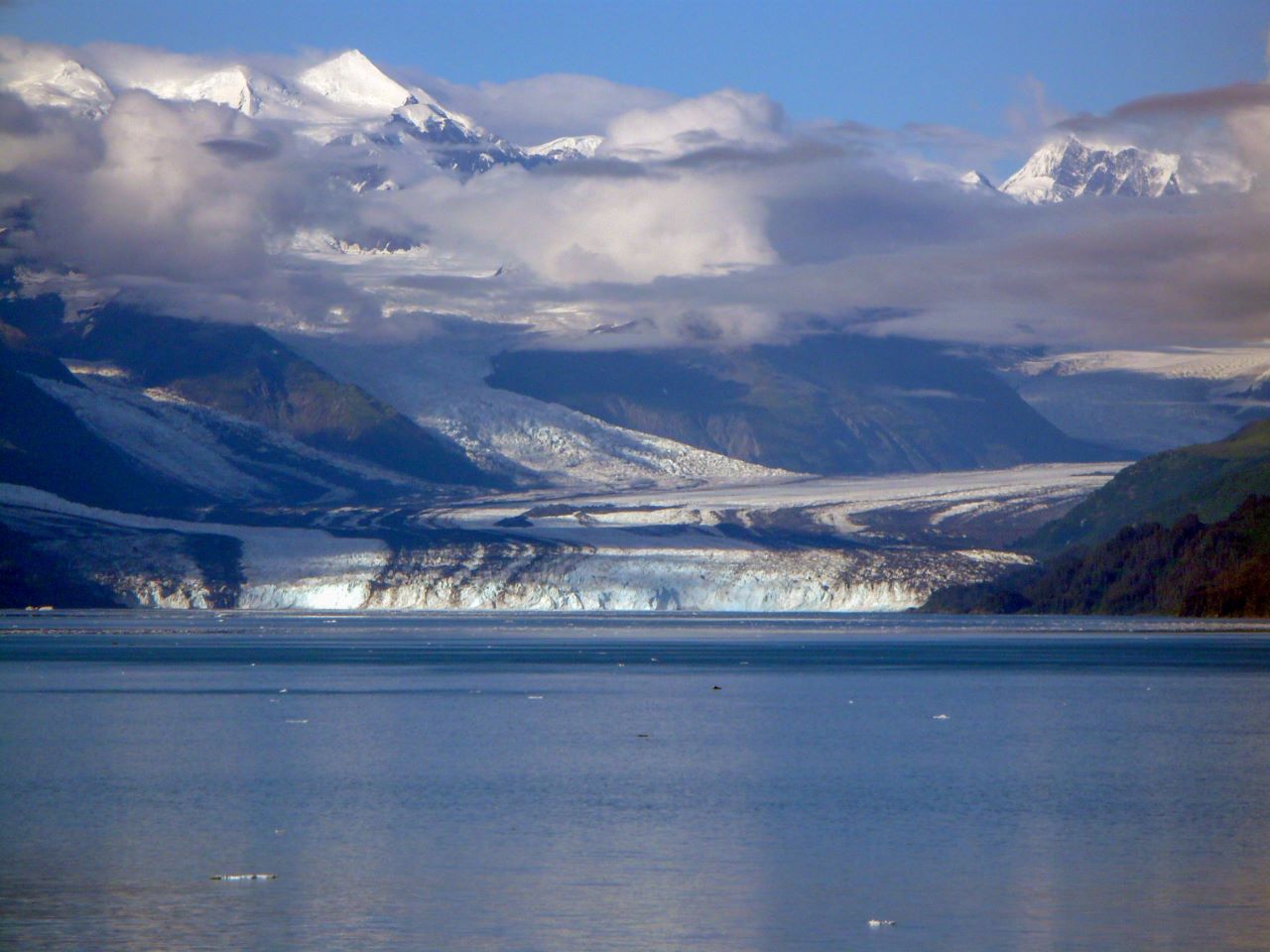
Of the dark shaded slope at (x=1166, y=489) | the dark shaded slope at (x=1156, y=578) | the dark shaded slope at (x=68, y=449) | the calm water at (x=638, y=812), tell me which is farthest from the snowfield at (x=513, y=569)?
the calm water at (x=638, y=812)

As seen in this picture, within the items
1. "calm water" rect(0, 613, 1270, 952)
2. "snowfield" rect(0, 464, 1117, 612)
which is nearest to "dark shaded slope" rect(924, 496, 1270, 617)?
"snowfield" rect(0, 464, 1117, 612)

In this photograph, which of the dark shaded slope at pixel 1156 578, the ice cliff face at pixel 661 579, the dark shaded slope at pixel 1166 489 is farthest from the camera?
the dark shaded slope at pixel 1166 489

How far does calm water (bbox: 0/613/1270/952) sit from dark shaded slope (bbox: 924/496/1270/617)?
1946 inches

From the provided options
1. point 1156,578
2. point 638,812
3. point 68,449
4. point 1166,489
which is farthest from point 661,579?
point 638,812

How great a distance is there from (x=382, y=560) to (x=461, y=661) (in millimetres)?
63278

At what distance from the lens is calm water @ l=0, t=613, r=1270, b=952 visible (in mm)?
13516

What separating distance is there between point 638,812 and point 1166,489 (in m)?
119

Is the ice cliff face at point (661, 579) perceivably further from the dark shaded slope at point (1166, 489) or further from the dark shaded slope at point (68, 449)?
the dark shaded slope at point (68, 449)

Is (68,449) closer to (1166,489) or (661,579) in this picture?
(661,579)

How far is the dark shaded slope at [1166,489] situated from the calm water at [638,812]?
76.9m

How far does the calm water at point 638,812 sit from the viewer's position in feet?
44.3

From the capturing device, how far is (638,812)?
19125 mm

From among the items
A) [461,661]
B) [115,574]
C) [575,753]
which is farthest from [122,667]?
[115,574]

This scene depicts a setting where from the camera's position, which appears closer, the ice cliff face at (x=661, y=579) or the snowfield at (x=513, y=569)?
the snowfield at (x=513, y=569)
